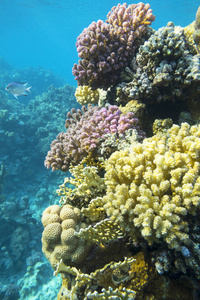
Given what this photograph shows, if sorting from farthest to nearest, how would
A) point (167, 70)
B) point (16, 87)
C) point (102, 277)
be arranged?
1. point (16, 87)
2. point (167, 70)
3. point (102, 277)

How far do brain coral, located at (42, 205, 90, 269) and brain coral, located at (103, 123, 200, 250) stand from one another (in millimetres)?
713

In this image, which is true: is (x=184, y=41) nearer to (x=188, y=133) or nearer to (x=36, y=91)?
(x=188, y=133)

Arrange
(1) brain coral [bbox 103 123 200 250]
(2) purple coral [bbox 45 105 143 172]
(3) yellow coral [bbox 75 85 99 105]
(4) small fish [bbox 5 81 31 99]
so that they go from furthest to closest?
(4) small fish [bbox 5 81 31 99]
(3) yellow coral [bbox 75 85 99 105]
(2) purple coral [bbox 45 105 143 172]
(1) brain coral [bbox 103 123 200 250]

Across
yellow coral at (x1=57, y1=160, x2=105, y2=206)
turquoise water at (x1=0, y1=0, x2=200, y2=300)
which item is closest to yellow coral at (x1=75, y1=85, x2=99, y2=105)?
yellow coral at (x1=57, y1=160, x2=105, y2=206)

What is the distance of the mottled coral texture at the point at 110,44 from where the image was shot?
12.9ft

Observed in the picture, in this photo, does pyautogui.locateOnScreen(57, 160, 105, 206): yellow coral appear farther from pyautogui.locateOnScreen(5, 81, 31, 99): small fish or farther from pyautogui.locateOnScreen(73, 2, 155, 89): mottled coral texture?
pyautogui.locateOnScreen(5, 81, 31, 99): small fish

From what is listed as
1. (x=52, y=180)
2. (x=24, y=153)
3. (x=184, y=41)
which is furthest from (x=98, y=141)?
(x=24, y=153)

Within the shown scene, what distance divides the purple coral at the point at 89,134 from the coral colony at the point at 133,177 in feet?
0.07

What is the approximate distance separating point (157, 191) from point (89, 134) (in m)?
1.88

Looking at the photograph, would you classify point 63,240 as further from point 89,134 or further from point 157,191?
point 89,134

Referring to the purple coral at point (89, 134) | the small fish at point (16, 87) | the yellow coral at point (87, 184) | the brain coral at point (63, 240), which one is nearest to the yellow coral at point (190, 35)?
the purple coral at point (89, 134)

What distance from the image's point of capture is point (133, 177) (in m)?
2.13

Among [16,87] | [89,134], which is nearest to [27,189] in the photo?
[16,87]

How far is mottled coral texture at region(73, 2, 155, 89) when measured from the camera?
3.94m
